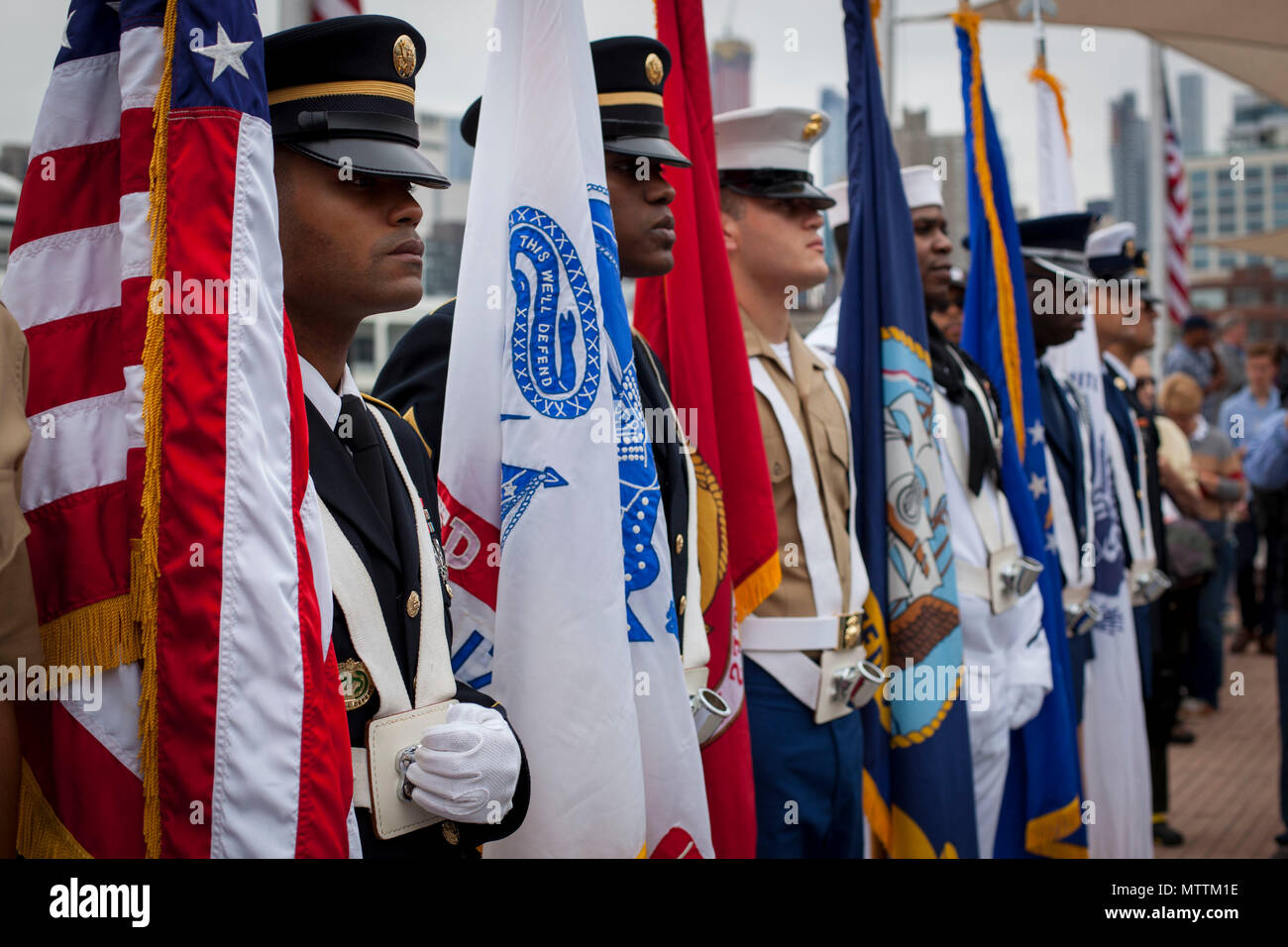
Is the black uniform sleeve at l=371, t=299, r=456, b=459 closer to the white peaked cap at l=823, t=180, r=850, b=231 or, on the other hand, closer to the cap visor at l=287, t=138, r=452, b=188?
the cap visor at l=287, t=138, r=452, b=188

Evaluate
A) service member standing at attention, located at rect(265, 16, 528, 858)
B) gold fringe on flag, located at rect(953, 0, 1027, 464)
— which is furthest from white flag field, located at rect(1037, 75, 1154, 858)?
service member standing at attention, located at rect(265, 16, 528, 858)

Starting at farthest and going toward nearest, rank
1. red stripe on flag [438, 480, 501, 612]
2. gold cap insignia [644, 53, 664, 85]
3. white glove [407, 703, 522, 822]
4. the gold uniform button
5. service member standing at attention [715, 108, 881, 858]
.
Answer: service member standing at attention [715, 108, 881, 858] → gold cap insignia [644, 53, 664, 85] → red stripe on flag [438, 480, 501, 612] → the gold uniform button → white glove [407, 703, 522, 822]

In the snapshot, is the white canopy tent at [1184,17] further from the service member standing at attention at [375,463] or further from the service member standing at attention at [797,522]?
the service member standing at attention at [375,463]

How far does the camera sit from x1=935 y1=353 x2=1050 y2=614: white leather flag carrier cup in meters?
3.90

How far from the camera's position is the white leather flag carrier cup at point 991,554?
390 cm

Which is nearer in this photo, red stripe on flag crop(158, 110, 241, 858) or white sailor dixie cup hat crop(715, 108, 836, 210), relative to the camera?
red stripe on flag crop(158, 110, 241, 858)

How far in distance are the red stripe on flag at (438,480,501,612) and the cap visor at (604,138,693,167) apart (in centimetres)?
84

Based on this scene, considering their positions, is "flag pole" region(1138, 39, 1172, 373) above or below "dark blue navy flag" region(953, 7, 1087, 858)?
above

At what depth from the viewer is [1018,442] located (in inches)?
169

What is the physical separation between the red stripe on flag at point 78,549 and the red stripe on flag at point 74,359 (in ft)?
0.42

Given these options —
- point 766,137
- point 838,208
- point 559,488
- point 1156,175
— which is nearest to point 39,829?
point 559,488

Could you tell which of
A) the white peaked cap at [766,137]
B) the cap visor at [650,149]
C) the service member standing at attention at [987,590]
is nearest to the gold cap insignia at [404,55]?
the cap visor at [650,149]

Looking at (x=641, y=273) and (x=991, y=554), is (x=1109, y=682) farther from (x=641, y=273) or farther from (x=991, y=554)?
(x=641, y=273)
